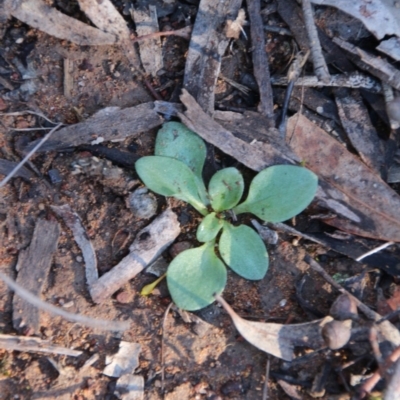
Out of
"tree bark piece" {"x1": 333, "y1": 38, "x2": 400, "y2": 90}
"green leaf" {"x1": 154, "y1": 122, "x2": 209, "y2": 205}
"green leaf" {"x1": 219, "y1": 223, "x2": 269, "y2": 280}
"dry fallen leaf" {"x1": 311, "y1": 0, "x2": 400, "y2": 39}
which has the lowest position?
"green leaf" {"x1": 219, "y1": 223, "x2": 269, "y2": 280}

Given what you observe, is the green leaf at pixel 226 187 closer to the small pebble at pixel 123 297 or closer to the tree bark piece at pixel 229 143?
the tree bark piece at pixel 229 143

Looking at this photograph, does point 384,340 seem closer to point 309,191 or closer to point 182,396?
point 309,191

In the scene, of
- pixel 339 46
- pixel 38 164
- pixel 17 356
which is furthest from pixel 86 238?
pixel 339 46

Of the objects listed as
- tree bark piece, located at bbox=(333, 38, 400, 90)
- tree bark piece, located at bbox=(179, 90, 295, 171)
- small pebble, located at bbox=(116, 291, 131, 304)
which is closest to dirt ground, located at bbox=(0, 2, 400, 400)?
small pebble, located at bbox=(116, 291, 131, 304)

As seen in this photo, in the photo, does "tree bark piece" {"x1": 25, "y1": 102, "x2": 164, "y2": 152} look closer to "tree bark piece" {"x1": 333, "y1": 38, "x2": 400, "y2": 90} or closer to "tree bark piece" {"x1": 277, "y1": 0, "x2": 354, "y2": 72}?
"tree bark piece" {"x1": 277, "y1": 0, "x2": 354, "y2": 72}

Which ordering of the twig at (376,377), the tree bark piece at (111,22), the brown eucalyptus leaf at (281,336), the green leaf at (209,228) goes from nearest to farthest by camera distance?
the twig at (376,377), the brown eucalyptus leaf at (281,336), the green leaf at (209,228), the tree bark piece at (111,22)

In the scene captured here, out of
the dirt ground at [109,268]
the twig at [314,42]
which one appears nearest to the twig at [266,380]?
the dirt ground at [109,268]

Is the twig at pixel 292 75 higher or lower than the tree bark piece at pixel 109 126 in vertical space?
higher
